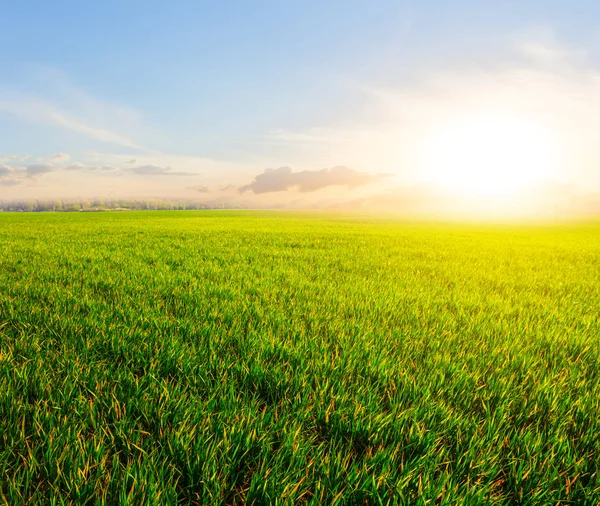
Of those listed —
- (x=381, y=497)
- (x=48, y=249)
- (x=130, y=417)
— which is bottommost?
(x=381, y=497)

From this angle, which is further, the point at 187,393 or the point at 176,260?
the point at 176,260

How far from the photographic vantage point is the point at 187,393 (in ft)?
7.34

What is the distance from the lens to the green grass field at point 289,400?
1521 millimetres

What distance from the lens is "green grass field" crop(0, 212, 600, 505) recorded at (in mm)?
1521

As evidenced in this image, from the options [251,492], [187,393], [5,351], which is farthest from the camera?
[5,351]

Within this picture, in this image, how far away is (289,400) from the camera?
85.0 inches

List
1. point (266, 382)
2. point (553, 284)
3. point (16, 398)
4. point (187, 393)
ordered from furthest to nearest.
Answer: point (553, 284) < point (266, 382) < point (187, 393) < point (16, 398)

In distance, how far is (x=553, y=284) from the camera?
6855 millimetres

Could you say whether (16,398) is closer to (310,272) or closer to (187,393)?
(187,393)

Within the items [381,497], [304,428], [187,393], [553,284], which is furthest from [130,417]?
[553,284]

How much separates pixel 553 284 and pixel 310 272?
5.61m

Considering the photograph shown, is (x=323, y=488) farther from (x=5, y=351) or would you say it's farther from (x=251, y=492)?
(x=5, y=351)

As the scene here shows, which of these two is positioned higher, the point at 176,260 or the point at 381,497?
the point at 176,260

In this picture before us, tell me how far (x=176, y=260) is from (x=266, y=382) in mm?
6493
